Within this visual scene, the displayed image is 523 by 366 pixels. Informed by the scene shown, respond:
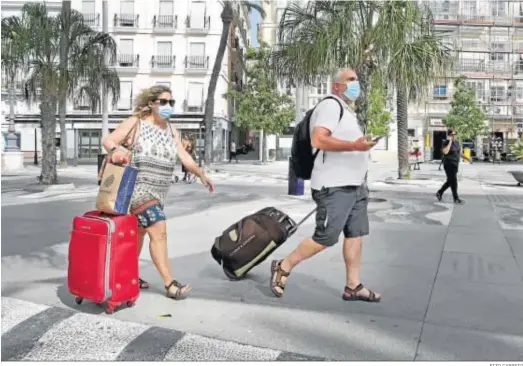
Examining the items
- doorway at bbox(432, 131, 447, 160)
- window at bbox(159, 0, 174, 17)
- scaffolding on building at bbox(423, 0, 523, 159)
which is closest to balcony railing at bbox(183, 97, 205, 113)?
window at bbox(159, 0, 174, 17)

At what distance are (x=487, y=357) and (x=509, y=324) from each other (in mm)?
701

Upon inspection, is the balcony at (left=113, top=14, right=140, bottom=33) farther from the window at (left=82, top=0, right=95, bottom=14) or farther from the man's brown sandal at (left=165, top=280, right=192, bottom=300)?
the man's brown sandal at (left=165, top=280, right=192, bottom=300)

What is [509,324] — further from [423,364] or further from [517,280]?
[517,280]

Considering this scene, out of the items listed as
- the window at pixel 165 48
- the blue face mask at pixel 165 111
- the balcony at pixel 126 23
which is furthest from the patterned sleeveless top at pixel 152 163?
the balcony at pixel 126 23

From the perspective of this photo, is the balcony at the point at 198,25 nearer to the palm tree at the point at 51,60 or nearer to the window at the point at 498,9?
the window at the point at 498,9

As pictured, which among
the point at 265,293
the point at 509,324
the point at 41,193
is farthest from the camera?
the point at 41,193

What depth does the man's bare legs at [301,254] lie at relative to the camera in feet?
14.0

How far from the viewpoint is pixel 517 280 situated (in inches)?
199

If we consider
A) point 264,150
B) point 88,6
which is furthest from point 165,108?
point 88,6

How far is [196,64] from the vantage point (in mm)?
44031

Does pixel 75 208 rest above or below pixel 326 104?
below

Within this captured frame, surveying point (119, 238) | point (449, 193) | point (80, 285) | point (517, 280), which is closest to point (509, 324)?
point (517, 280)

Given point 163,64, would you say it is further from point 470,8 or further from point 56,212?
point 56,212

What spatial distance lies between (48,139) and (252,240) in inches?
461
